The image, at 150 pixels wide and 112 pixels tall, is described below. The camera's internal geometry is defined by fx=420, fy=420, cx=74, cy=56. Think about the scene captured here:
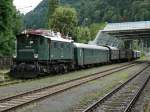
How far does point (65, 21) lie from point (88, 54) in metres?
33.8

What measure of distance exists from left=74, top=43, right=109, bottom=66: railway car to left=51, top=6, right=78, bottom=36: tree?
54.4 ft

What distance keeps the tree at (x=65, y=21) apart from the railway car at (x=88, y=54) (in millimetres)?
16592

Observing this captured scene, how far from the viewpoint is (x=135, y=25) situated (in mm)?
82938

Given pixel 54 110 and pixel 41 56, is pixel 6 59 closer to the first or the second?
pixel 41 56

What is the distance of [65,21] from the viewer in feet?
260

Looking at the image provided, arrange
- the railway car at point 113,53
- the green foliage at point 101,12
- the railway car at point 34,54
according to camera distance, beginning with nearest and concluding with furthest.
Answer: the railway car at point 34,54
the railway car at point 113,53
the green foliage at point 101,12

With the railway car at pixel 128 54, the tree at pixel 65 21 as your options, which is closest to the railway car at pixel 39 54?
the tree at pixel 65 21

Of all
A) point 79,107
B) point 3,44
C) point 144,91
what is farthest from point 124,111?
point 3,44

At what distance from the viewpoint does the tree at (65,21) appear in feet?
247

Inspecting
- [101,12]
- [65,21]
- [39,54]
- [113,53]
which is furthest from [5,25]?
[101,12]

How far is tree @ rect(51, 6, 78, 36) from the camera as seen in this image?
75438 mm

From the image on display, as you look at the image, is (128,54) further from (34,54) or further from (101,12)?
(101,12)

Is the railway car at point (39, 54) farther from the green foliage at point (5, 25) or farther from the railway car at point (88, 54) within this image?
the green foliage at point (5, 25)

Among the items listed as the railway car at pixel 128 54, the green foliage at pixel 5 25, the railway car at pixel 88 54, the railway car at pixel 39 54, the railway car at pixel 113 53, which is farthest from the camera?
the railway car at pixel 128 54
